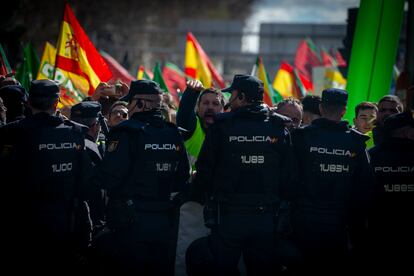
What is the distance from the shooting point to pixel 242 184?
19.6 ft

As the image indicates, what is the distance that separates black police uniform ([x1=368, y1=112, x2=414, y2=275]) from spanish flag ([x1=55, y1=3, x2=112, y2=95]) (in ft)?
13.8

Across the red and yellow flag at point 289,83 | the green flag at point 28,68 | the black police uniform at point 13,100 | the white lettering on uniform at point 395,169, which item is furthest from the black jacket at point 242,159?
the red and yellow flag at point 289,83

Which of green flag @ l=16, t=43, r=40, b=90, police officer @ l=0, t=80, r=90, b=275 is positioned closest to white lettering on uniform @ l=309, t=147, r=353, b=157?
police officer @ l=0, t=80, r=90, b=275

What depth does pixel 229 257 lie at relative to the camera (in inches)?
233

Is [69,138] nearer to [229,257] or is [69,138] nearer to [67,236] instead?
[67,236]

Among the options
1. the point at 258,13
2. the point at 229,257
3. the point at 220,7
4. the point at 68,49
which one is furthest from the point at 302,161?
the point at 258,13

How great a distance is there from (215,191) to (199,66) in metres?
6.03

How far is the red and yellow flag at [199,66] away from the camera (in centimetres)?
1177

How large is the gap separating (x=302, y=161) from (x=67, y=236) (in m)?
1.96

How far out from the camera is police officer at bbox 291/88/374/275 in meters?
6.17

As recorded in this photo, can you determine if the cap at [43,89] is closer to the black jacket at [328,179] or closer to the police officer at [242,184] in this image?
the police officer at [242,184]

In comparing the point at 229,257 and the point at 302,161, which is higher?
the point at 302,161

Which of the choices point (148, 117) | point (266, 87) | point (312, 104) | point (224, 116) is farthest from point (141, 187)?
point (266, 87)

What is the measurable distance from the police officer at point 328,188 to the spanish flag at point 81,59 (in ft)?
Answer: 12.7
